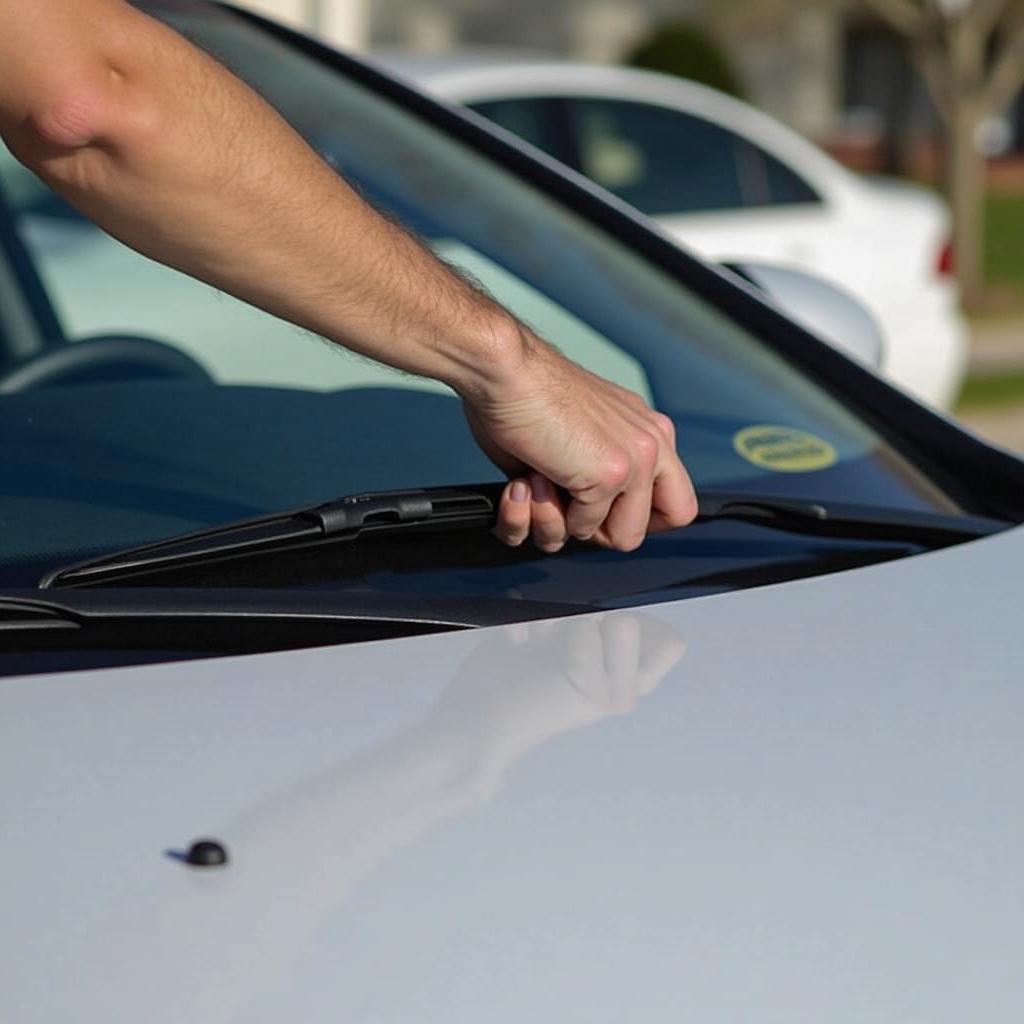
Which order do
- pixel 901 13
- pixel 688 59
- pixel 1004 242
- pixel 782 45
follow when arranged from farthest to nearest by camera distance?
pixel 782 45 < pixel 688 59 < pixel 1004 242 < pixel 901 13

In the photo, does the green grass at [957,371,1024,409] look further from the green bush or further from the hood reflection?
the green bush

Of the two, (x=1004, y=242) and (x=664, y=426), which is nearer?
(x=664, y=426)

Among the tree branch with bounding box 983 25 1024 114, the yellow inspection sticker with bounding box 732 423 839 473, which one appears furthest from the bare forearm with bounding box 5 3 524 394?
the tree branch with bounding box 983 25 1024 114

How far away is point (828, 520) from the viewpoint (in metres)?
1.89

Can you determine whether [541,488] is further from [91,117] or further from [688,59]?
[688,59]

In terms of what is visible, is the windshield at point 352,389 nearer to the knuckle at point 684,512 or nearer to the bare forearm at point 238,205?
the knuckle at point 684,512

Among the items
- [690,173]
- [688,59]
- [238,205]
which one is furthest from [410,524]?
[688,59]

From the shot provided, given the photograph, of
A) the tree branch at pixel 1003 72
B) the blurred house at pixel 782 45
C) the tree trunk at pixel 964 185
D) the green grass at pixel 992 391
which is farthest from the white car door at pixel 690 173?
the blurred house at pixel 782 45

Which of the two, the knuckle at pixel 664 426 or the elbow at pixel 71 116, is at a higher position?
the elbow at pixel 71 116

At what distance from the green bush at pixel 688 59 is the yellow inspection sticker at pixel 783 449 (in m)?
18.4

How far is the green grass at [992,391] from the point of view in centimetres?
920

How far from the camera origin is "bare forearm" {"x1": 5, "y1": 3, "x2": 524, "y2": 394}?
4.91 ft

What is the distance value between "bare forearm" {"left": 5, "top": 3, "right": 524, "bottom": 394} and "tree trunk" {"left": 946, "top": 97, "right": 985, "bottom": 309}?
12.9 meters

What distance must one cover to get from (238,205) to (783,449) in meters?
0.75
